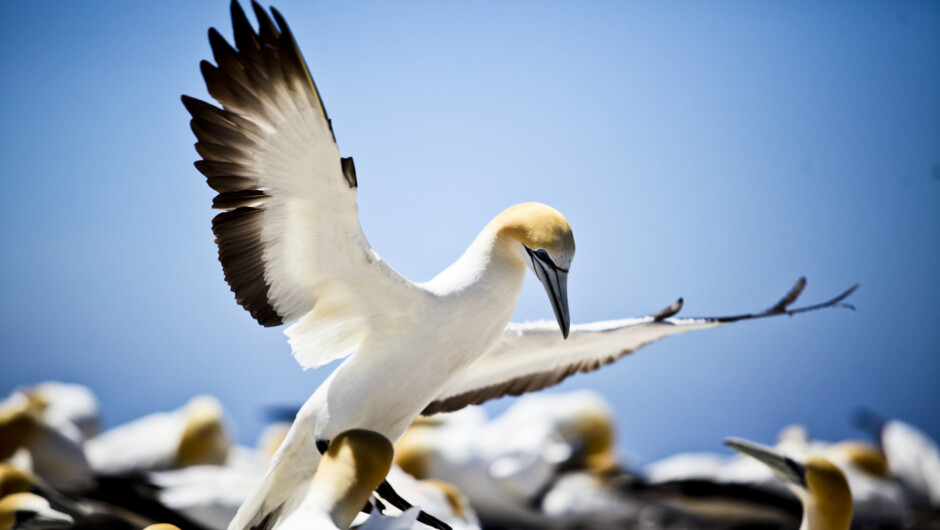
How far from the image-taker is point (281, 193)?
304cm

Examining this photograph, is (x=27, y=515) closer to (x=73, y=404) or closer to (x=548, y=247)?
(x=548, y=247)

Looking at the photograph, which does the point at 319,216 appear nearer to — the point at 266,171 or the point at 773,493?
the point at 266,171

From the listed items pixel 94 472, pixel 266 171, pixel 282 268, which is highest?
pixel 266 171

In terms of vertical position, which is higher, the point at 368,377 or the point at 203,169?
the point at 203,169

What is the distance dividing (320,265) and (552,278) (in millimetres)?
752

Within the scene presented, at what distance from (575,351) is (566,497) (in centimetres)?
310

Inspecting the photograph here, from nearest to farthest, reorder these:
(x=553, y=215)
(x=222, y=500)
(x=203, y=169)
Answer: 1. (x=203, y=169)
2. (x=553, y=215)
3. (x=222, y=500)

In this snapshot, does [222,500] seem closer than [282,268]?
No

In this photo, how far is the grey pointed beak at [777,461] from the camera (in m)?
4.09

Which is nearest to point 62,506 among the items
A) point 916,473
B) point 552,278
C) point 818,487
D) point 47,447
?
point 47,447

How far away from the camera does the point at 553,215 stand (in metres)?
3.15

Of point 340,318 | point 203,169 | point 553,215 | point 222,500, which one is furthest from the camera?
point 222,500

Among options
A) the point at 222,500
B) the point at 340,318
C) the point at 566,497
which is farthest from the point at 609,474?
the point at 340,318

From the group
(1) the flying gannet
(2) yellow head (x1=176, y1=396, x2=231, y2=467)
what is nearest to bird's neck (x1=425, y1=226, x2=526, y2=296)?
(1) the flying gannet
